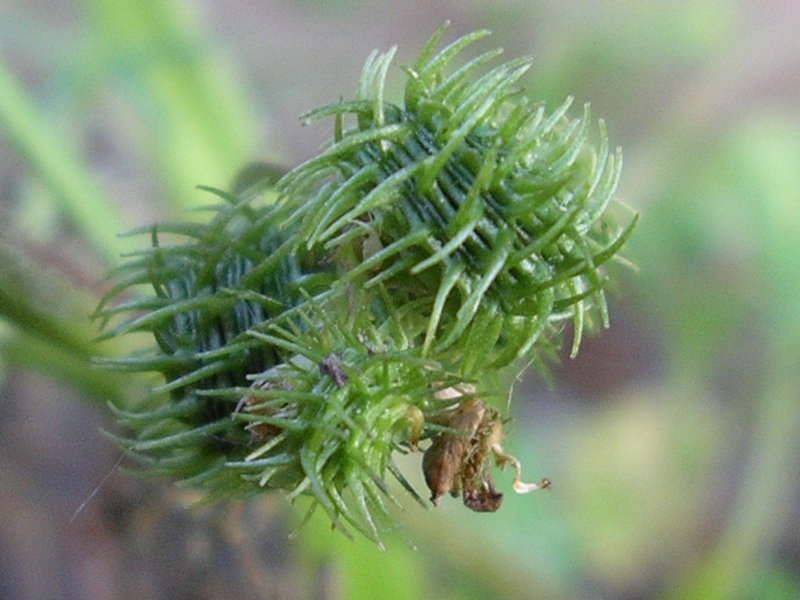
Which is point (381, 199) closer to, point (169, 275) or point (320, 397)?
point (320, 397)

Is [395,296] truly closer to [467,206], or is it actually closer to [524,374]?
[467,206]

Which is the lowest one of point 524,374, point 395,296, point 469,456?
point 524,374

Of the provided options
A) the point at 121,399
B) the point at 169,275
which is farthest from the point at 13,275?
the point at 169,275

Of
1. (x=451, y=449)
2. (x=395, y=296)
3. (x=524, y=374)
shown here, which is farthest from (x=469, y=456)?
(x=524, y=374)

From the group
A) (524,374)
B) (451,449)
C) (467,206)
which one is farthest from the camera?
(524,374)

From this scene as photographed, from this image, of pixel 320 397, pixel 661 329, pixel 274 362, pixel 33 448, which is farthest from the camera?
pixel 661 329
